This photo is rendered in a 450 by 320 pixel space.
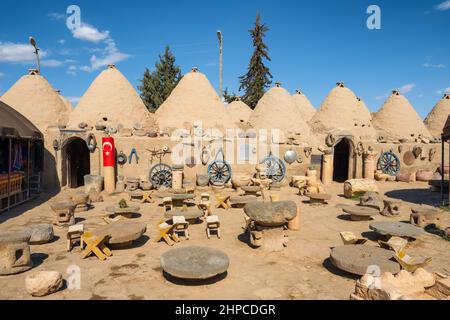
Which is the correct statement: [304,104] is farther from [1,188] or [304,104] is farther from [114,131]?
[1,188]

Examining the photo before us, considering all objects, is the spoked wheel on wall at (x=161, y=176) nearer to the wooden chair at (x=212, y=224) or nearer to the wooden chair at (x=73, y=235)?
the wooden chair at (x=212, y=224)

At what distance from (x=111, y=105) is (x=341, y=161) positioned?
47.9 ft

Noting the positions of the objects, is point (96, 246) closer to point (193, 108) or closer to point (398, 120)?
point (193, 108)

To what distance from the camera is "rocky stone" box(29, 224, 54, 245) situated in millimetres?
7328

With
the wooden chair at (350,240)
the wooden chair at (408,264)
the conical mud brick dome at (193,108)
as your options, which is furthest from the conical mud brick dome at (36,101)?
the wooden chair at (408,264)

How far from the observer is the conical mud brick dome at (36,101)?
17484 mm

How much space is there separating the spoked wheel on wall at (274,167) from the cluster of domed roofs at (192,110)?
4.53 metres

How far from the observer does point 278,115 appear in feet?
74.6

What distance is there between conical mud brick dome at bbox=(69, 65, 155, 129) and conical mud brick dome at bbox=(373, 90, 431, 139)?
761 inches

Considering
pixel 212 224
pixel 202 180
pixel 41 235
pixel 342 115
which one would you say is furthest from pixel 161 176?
pixel 342 115

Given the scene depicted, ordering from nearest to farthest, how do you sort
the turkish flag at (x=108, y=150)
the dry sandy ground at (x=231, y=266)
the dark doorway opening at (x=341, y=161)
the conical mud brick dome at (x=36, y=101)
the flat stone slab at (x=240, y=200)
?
1. the dry sandy ground at (x=231, y=266)
2. the flat stone slab at (x=240, y=200)
3. the turkish flag at (x=108, y=150)
4. the conical mud brick dome at (x=36, y=101)
5. the dark doorway opening at (x=341, y=161)

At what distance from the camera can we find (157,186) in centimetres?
1466
